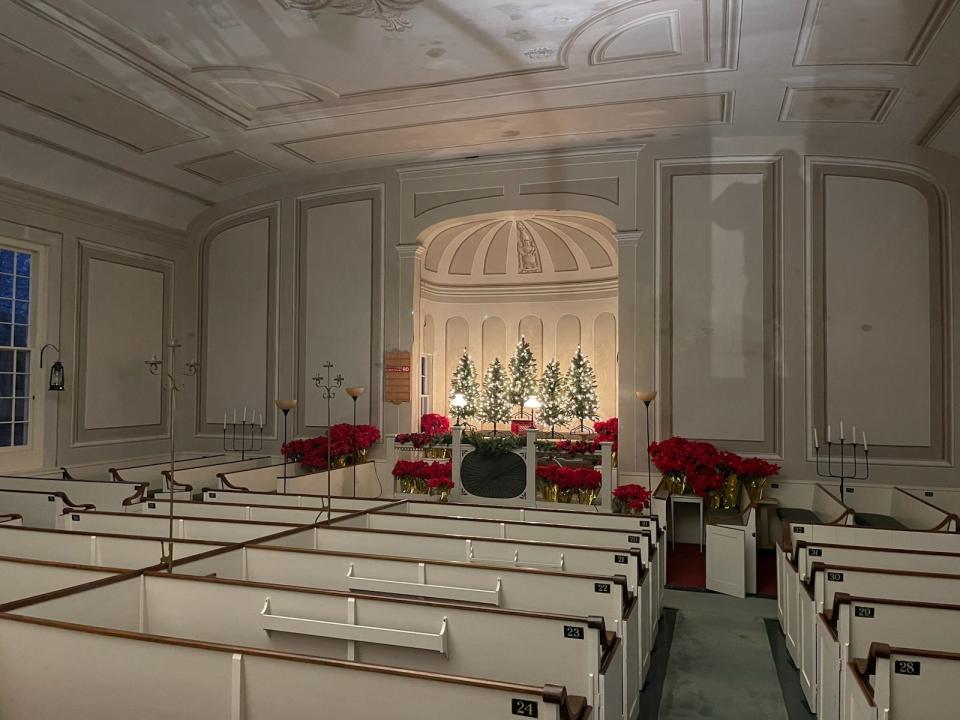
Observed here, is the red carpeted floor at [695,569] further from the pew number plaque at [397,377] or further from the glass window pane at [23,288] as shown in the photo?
the glass window pane at [23,288]

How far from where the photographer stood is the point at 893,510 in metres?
6.98

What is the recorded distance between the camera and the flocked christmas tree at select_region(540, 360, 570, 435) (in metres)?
11.9

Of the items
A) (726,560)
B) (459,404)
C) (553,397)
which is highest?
(553,397)

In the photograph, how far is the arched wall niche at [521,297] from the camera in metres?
11.9

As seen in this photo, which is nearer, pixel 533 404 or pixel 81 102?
pixel 81 102

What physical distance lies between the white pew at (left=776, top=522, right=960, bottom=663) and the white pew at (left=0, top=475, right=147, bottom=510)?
4.96 m

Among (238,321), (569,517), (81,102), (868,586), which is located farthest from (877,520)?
(81,102)

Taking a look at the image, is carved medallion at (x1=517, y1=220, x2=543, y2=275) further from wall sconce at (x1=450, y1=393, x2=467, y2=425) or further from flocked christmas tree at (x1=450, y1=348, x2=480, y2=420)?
wall sconce at (x1=450, y1=393, x2=467, y2=425)

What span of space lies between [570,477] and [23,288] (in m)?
6.56

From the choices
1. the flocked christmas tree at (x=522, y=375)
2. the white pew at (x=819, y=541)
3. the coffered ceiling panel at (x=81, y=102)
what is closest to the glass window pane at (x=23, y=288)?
the coffered ceiling panel at (x=81, y=102)

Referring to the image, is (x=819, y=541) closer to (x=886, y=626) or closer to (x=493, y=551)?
(x=886, y=626)

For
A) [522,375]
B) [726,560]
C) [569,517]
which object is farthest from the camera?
[522,375]

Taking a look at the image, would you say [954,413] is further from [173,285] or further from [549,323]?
[173,285]

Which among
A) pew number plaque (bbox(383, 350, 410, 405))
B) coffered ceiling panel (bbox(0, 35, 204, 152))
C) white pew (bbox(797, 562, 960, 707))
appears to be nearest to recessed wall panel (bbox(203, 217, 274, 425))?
pew number plaque (bbox(383, 350, 410, 405))
